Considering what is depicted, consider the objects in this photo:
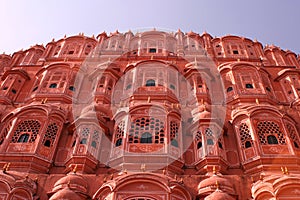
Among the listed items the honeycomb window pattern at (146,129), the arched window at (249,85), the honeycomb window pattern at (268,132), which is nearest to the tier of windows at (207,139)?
the honeycomb window pattern at (146,129)

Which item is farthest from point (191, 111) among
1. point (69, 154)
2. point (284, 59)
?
point (284, 59)

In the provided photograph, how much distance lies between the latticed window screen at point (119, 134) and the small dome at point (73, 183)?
154 inches

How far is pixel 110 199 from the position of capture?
15008mm

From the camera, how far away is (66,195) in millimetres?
15258

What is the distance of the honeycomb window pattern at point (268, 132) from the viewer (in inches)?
803

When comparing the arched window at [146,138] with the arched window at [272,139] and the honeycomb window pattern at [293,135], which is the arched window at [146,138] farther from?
the honeycomb window pattern at [293,135]

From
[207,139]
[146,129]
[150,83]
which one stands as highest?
[150,83]

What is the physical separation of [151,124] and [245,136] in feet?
19.8

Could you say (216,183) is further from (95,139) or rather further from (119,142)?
(95,139)

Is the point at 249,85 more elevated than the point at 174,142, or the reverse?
the point at 249,85

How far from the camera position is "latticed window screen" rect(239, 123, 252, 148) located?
67.6ft

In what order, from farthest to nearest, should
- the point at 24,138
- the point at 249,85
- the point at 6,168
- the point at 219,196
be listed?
the point at 249,85
the point at 24,138
the point at 6,168
the point at 219,196

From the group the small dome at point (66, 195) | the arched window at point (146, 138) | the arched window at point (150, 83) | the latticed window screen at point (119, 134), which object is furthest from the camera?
the arched window at point (150, 83)

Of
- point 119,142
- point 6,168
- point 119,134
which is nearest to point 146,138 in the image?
point 119,142
